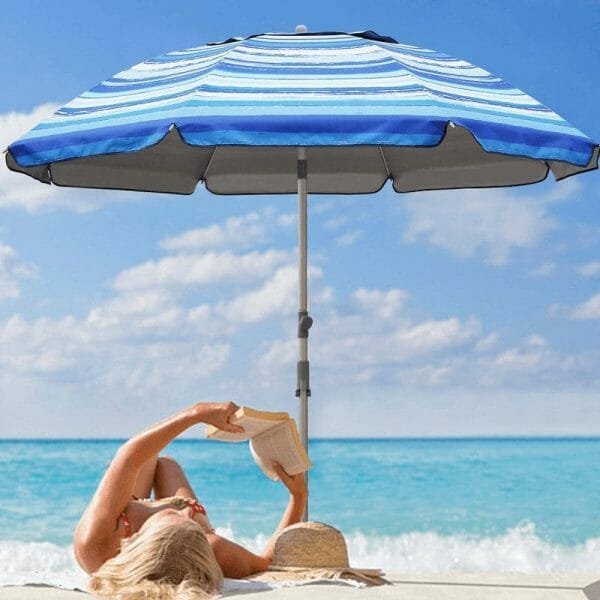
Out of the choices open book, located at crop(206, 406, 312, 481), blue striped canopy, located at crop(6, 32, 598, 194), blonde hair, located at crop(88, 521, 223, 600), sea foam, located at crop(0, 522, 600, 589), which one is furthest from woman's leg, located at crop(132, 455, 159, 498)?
sea foam, located at crop(0, 522, 600, 589)

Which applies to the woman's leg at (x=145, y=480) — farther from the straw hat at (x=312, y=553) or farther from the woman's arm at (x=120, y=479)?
the straw hat at (x=312, y=553)

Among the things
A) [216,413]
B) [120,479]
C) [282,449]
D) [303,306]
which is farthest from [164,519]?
[303,306]

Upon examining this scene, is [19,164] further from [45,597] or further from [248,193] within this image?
[248,193]

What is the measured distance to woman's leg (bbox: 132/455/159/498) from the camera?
3.79m

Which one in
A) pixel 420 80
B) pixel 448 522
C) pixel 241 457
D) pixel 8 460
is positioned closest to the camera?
pixel 420 80

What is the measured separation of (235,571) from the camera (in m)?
3.60

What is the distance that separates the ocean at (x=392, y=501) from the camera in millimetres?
9570

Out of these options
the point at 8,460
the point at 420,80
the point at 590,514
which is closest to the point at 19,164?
the point at 420,80

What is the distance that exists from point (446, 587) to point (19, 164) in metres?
2.22

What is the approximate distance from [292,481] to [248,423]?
460 millimetres

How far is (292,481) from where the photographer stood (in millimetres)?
3906

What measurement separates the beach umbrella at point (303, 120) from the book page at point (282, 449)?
612mm

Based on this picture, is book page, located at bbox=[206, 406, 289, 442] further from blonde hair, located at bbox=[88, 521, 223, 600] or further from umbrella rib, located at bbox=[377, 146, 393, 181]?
umbrella rib, located at bbox=[377, 146, 393, 181]

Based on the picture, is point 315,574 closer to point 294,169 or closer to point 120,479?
point 120,479
